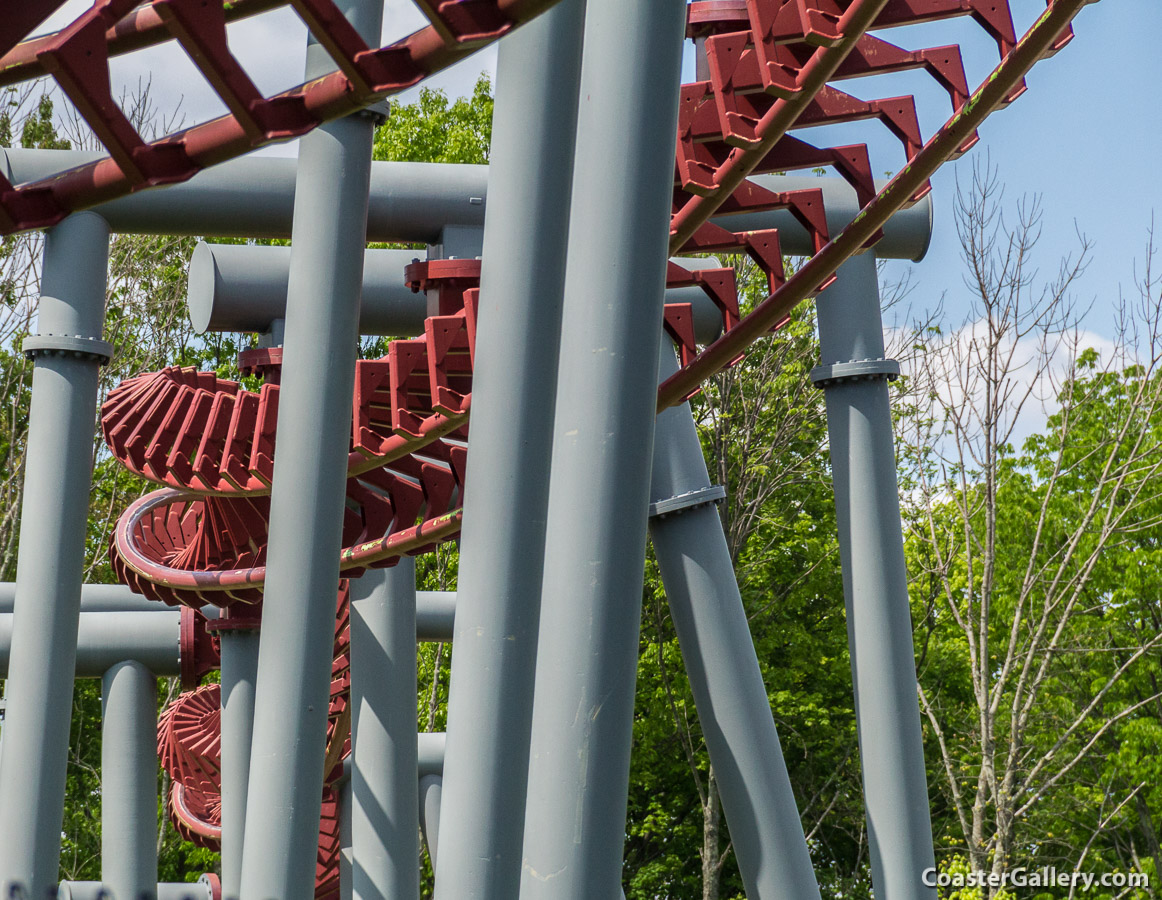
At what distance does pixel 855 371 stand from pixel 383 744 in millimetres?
3665

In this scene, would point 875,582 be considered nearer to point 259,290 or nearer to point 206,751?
point 259,290

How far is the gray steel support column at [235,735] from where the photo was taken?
9266 mm

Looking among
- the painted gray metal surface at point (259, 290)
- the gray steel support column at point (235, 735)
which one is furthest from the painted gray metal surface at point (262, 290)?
the gray steel support column at point (235, 735)

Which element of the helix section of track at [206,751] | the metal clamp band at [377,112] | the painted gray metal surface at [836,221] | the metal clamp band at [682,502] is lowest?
the helix section of track at [206,751]

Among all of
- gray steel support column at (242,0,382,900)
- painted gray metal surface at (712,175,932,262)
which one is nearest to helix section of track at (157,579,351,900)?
painted gray metal surface at (712,175,932,262)

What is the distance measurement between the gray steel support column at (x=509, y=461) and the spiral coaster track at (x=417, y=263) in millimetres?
704

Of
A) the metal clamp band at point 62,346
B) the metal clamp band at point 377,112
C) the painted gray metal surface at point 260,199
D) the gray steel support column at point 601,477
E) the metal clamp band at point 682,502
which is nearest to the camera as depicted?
the gray steel support column at point 601,477

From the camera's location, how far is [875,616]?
7.07m

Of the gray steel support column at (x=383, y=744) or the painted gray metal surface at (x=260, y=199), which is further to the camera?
the gray steel support column at (x=383, y=744)

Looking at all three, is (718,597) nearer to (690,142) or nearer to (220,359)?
(690,142)

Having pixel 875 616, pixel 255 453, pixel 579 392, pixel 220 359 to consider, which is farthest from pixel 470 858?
pixel 220 359

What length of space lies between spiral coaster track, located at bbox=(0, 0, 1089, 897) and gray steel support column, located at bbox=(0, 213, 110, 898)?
1.29 meters

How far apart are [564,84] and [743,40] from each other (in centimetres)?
220

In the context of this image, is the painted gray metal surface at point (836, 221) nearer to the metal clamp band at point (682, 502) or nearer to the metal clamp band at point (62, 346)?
the metal clamp band at point (682, 502)
